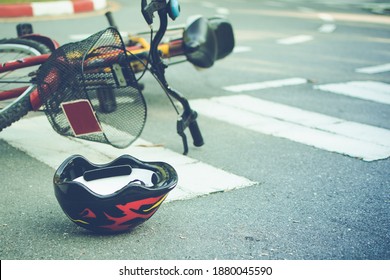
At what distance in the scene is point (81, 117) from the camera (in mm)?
3414

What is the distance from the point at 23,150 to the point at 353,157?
6.96ft

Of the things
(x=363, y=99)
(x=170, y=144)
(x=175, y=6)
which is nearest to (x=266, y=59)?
(x=363, y=99)

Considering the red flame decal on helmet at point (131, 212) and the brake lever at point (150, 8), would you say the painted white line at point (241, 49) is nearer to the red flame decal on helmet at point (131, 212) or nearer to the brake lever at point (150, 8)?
the brake lever at point (150, 8)

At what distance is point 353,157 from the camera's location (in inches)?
163

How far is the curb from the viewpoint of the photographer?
10656 millimetres

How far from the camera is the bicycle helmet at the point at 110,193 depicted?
2.78 meters

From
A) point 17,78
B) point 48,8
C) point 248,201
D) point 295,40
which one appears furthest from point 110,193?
point 48,8

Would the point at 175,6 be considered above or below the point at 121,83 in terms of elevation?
above

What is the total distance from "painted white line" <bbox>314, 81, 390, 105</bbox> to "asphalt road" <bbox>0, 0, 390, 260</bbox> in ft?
0.36

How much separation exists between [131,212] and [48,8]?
29.5ft

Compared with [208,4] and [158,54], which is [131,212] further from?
[208,4]

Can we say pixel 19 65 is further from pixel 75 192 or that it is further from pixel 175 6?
pixel 75 192

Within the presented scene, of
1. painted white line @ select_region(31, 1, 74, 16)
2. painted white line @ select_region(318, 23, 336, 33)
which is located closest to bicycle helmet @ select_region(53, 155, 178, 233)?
painted white line @ select_region(318, 23, 336, 33)

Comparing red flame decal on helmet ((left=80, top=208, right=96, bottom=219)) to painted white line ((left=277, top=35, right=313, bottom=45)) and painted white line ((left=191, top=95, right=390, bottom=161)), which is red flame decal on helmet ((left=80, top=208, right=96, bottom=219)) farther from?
painted white line ((left=277, top=35, right=313, bottom=45))
